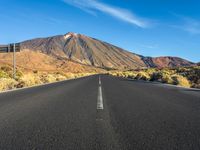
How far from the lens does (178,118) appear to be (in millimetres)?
8000

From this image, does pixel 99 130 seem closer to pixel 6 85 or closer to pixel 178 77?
pixel 6 85

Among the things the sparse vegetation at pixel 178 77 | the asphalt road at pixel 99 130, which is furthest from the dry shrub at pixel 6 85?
the sparse vegetation at pixel 178 77

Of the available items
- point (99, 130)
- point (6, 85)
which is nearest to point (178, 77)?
point (6, 85)

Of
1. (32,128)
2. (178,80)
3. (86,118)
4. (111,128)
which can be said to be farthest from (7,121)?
(178,80)

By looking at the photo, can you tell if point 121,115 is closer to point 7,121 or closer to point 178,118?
point 178,118

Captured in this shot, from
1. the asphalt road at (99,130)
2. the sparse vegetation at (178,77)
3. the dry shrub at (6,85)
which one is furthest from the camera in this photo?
the sparse vegetation at (178,77)

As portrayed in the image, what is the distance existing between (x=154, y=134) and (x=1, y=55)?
429 feet

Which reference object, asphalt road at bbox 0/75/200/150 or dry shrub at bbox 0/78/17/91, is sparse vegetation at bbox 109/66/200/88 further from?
asphalt road at bbox 0/75/200/150

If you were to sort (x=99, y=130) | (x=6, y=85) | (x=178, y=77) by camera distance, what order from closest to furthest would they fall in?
(x=99, y=130), (x=6, y=85), (x=178, y=77)

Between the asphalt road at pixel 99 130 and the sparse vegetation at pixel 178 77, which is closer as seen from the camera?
the asphalt road at pixel 99 130

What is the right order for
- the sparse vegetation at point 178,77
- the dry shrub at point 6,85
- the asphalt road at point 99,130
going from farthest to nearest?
the sparse vegetation at point 178,77 < the dry shrub at point 6,85 < the asphalt road at point 99,130

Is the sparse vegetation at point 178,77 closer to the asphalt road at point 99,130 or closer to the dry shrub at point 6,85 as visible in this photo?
the dry shrub at point 6,85

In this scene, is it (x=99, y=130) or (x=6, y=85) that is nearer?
(x=99, y=130)

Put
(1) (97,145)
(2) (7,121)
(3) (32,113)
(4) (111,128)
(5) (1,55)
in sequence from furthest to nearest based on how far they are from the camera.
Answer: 1. (5) (1,55)
2. (3) (32,113)
3. (2) (7,121)
4. (4) (111,128)
5. (1) (97,145)
